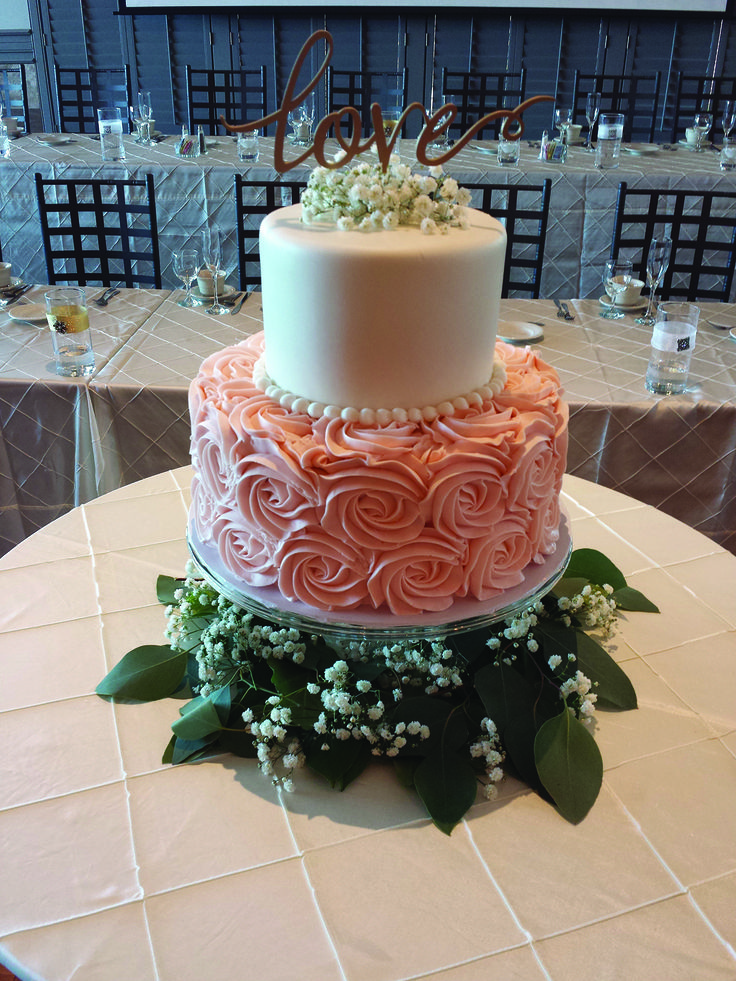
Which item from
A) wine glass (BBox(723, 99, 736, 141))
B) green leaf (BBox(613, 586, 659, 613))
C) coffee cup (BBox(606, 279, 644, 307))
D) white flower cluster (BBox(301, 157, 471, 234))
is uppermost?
wine glass (BBox(723, 99, 736, 141))

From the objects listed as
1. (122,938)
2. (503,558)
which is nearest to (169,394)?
(503,558)

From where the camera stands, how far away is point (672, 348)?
7.45ft

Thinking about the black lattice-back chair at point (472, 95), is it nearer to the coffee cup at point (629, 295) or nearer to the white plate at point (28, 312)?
the coffee cup at point (629, 295)

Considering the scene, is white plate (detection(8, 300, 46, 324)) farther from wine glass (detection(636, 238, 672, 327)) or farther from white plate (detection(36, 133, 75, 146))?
white plate (detection(36, 133, 75, 146))

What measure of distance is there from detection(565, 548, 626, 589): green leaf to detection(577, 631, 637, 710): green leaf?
193mm

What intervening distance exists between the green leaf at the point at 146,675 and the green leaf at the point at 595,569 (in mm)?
718

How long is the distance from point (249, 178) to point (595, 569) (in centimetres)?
342

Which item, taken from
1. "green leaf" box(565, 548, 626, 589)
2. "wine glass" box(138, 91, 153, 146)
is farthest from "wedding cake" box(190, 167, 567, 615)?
"wine glass" box(138, 91, 153, 146)

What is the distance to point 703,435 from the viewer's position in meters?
2.28

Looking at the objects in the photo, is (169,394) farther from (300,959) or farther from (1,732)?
(300,959)

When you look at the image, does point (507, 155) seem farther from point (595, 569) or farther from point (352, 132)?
point (352, 132)

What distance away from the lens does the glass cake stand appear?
1.11 meters

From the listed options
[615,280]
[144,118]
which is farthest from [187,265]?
[144,118]

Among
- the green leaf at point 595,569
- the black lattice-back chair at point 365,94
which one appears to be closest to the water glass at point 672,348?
the green leaf at point 595,569
